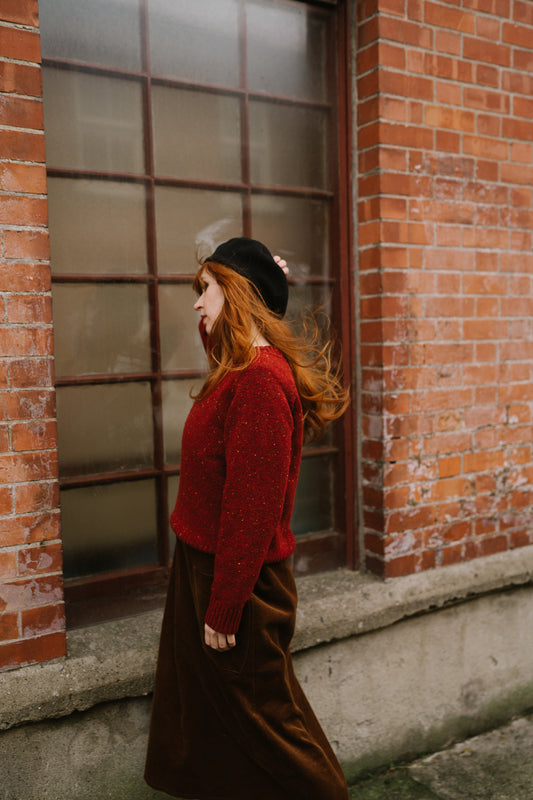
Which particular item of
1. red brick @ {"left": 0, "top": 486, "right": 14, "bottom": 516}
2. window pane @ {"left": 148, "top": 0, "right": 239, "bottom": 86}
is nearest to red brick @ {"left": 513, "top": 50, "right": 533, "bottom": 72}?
window pane @ {"left": 148, "top": 0, "right": 239, "bottom": 86}

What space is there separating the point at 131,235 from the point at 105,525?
1.09m

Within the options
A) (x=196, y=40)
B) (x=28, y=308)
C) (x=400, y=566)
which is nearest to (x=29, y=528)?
(x=28, y=308)

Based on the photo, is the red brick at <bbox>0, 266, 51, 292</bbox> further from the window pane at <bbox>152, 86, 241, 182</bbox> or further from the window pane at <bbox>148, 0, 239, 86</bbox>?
the window pane at <bbox>148, 0, 239, 86</bbox>

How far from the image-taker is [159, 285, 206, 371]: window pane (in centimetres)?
269

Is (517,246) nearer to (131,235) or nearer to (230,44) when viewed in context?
(230,44)

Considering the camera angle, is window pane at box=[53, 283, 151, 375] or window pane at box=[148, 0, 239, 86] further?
window pane at box=[148, 0, 239, 86]

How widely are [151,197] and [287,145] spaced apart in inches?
26.2

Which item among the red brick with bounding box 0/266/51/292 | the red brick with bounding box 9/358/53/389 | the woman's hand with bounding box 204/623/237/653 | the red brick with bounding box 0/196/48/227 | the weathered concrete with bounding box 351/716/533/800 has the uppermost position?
the red brick with bounding box 0/196/48/227

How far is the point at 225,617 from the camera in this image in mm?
1894

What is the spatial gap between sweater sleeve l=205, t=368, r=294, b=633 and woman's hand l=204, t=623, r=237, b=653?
8 cm

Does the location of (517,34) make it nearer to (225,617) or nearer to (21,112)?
(21,112)

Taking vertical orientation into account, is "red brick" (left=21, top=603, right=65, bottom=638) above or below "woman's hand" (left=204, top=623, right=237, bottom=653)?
below

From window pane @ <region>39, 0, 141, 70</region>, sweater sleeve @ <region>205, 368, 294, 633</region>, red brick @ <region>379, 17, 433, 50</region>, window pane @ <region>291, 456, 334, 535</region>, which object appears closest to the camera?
sweater sleeve @ <region>205, 368, 294, 633</region>

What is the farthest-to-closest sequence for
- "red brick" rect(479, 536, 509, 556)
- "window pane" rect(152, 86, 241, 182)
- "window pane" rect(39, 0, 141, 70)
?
"red brick" rect(479, 536, 509, 556) < "window pane" rect(152, 86, 241, 182) < "window pane" rect(39, 0, 141, 70)
